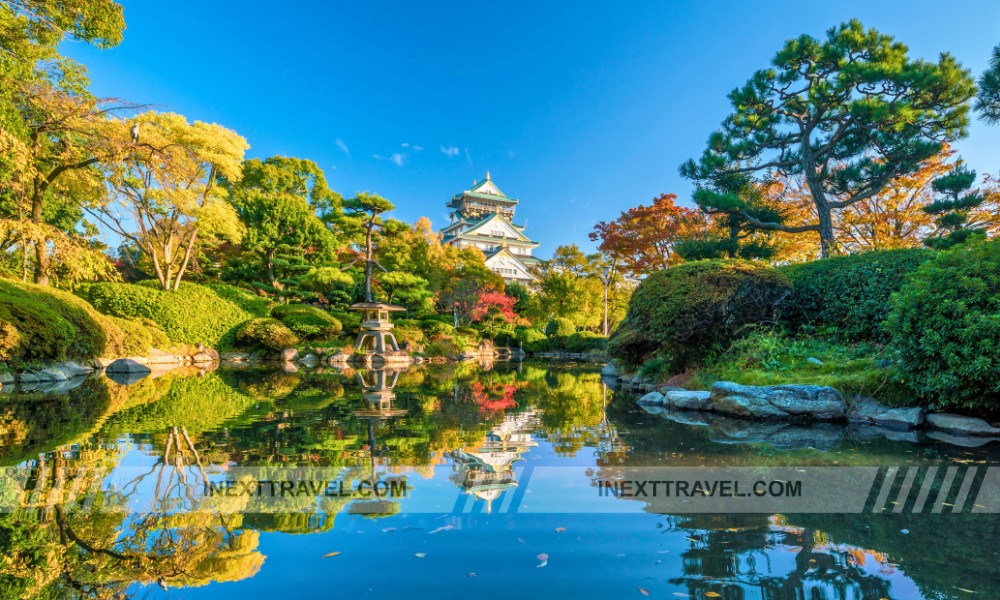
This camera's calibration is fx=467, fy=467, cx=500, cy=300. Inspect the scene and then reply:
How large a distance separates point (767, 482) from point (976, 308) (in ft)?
10.5

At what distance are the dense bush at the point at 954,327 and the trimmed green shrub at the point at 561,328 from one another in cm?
1823

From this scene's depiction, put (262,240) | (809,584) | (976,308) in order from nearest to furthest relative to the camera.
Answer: (809,584) → (976,308) → (262,240)

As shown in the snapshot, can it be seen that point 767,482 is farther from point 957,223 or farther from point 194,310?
point 194,310

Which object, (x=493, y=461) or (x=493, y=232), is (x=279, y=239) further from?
(x=493, y=232)

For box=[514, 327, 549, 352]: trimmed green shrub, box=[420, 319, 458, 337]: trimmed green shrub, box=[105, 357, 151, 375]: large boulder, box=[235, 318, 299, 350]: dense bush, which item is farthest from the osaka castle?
box=[105, 357, 151, 375]: large boulder

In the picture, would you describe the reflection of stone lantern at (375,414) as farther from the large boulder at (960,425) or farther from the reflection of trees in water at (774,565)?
the large boulder at (960,425)

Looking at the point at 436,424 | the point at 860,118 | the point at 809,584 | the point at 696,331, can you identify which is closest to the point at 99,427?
the point at 436,424

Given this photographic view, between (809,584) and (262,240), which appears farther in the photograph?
(262,240)

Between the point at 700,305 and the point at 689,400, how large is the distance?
155cm

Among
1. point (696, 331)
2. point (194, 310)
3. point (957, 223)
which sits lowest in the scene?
point (696, 331)

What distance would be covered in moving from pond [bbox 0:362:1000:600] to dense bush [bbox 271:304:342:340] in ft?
41.7

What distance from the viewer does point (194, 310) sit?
614 inches

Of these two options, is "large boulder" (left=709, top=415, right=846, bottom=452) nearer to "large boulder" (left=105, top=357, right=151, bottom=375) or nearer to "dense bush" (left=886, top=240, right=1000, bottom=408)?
"dense bush" (left=886, top=240, right=1000, bottom=408)

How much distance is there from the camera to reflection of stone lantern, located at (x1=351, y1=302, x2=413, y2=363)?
16594 millimetres
